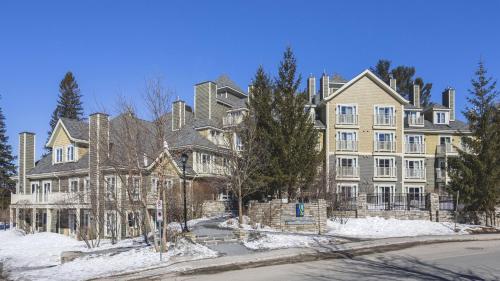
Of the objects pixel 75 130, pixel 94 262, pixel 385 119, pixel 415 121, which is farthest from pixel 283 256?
pixel 415 121

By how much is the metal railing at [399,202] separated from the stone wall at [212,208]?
10128 millimetres

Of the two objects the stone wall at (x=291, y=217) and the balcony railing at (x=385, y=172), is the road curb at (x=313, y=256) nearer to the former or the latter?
the stone wall at (x=291, y=217)

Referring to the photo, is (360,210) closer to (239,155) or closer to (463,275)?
(239,155)

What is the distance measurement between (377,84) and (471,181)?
72.7 ft

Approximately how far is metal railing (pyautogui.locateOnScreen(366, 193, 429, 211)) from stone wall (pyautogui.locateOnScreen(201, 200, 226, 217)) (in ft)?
33.2

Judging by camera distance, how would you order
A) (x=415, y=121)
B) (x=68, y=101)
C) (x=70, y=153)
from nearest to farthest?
(x=70, y=153) → (x=415, y=121) → (x=68, y=101)

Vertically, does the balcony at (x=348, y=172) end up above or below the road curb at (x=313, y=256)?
above

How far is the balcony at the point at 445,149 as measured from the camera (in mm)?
48434

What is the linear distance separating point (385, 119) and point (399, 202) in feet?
65.7

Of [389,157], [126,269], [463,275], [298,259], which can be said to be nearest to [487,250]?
[463,275]

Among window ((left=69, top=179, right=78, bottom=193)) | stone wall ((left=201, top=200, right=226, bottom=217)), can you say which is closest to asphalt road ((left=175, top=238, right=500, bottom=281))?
stone wall ((left=201, top=200, right=226, bottom=217))

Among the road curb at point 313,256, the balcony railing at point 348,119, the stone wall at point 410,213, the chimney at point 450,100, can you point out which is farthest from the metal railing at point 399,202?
the chimney at point 450,100

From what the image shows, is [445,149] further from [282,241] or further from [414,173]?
[282,241]

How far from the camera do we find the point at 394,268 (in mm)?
14883
